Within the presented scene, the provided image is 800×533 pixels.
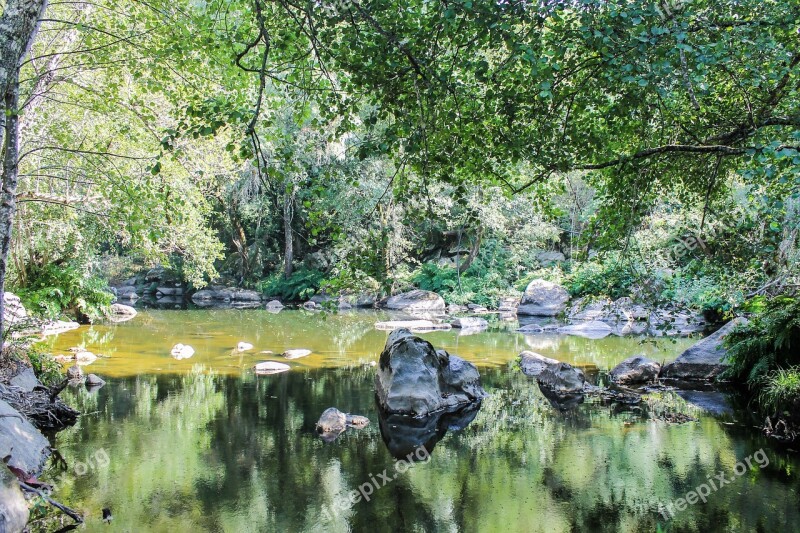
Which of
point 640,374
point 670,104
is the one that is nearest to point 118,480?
point 670,104

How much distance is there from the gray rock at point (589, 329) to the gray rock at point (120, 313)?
15596 mm

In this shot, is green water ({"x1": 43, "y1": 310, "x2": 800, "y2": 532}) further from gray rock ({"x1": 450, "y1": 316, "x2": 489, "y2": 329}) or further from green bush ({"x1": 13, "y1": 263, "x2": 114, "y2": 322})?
gray rock ({"x1": 450, "y1": 316, "x2": 489, "y2": 329})

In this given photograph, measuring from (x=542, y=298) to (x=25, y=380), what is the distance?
785 inches

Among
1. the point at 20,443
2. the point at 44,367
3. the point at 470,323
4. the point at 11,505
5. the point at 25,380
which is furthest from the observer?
the point at 470,323

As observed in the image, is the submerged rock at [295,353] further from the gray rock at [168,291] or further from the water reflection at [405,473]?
the gray rock at [168,291]

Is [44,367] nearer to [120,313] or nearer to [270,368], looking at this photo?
[270,368]

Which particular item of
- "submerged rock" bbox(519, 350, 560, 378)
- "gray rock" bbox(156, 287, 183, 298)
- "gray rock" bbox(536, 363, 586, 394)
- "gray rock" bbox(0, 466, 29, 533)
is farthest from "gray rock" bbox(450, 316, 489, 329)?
"gray rock" bbox(156, 287, 183, 298)

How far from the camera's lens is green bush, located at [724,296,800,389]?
937 centimetres

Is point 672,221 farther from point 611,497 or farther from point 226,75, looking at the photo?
point 226,75

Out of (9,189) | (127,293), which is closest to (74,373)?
(9,189)

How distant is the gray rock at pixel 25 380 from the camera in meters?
8.19

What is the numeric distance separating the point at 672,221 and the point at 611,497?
1188 centimetres

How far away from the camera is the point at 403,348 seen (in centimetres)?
1038

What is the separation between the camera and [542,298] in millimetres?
24875
